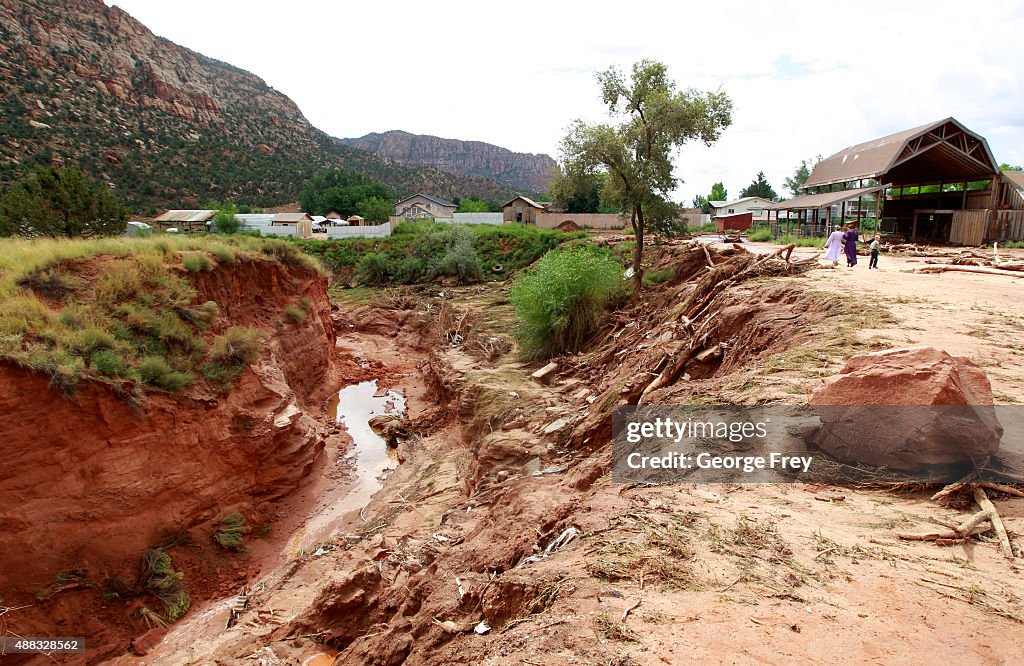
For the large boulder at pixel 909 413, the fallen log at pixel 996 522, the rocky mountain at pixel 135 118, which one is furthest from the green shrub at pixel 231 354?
the rocky mountain at pixel 135 118

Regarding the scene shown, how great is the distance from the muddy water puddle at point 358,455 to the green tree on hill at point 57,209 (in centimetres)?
1458

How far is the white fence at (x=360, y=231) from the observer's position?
4481 centimetres

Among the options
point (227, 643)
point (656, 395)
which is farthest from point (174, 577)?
point (656, 395)

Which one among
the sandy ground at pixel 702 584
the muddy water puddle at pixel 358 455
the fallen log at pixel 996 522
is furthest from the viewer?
the muddy water puddle at pixel 358 455

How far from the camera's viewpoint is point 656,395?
8.66 m

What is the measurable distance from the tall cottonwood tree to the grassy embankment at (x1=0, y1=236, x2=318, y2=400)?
10.8 meters

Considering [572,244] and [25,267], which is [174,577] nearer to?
[25,267]

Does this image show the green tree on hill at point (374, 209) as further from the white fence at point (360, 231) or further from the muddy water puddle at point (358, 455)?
the muddy water puddle at point (358, 455)

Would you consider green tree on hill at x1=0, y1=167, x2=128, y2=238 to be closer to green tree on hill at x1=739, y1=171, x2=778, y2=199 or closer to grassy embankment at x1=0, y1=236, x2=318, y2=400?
grassy embankment at x1=0, y1=236, x2=318, y2=400

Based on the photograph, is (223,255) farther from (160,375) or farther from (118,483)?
(118,483)

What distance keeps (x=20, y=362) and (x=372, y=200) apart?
168ft

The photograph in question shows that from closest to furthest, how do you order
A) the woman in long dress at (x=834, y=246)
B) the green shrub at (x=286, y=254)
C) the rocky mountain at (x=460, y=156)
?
the woman in long dress at (x=834, y=246), the green shrub at (x=286, y=254), the rocky mountain at (x=460, y=156)

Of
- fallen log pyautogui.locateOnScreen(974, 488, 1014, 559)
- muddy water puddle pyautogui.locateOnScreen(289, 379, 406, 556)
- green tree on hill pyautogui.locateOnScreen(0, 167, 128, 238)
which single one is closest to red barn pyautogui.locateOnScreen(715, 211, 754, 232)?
muddy water puddle pyautogui.locateOnScreen(289, 379, 406, 556)

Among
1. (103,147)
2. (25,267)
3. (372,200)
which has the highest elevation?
(103,147)
